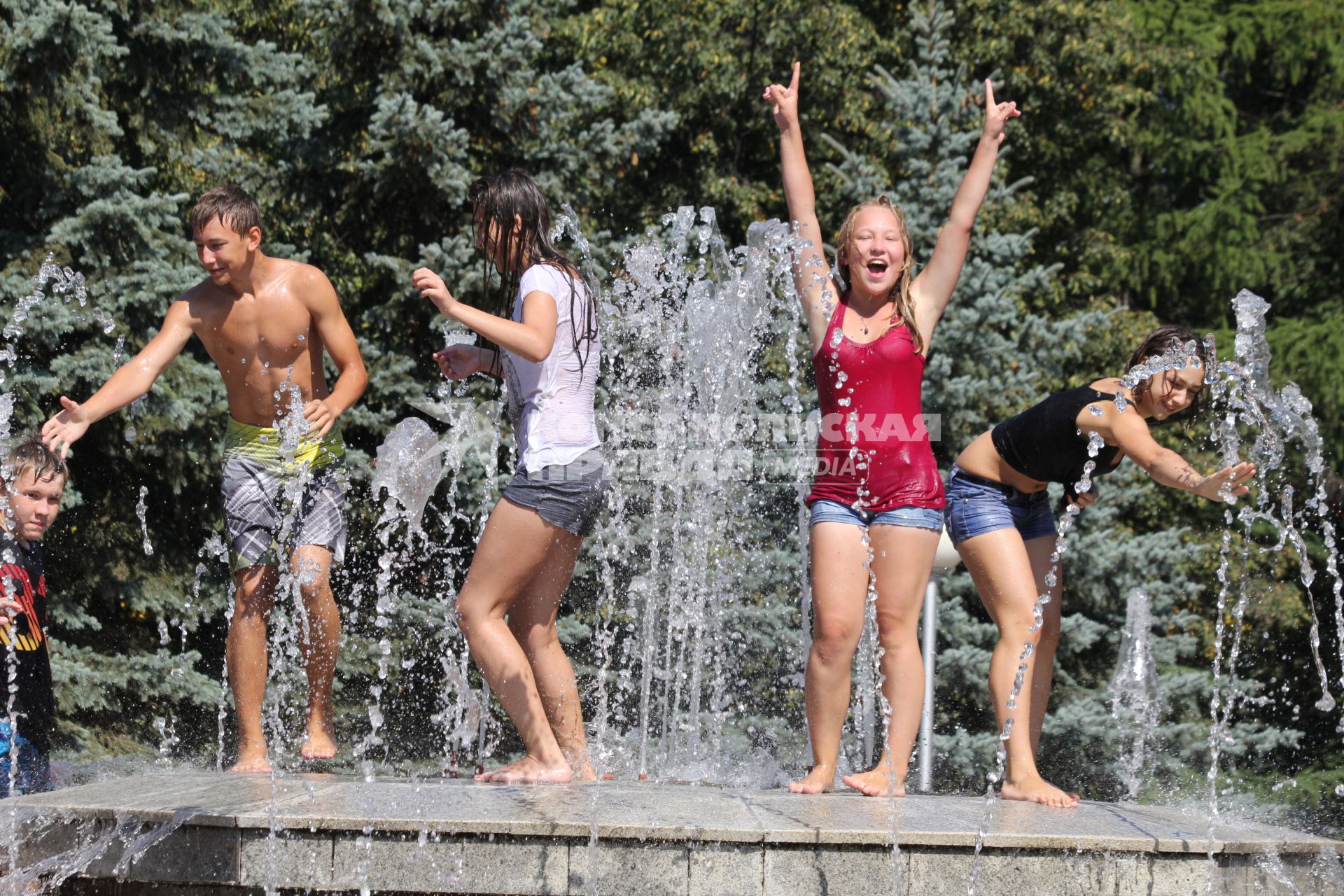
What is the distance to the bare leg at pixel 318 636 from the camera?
14.4ft

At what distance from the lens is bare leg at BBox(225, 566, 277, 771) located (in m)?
4.41

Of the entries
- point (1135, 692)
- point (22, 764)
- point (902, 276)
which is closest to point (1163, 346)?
point (902, 276)

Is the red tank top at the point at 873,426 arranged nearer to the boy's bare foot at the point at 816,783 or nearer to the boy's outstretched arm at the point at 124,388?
the boy's bare foot at the point at 816,783

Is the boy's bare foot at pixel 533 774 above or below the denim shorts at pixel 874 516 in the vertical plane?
below

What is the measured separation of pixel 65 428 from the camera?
403 centimetres

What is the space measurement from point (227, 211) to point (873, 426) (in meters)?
2.14

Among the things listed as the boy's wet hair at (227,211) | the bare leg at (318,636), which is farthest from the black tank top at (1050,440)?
the boy's wet hair at (227,211)

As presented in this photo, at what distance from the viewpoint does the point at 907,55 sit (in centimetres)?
1681

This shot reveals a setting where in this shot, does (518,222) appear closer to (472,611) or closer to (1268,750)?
(472,611)

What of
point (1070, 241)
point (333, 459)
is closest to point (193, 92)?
point (333, 459)

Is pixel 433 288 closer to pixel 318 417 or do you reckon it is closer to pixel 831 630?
pixel 318 417

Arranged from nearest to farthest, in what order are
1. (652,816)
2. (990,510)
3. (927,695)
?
1. (652,816)
2. (990,510)
3. (927,695)

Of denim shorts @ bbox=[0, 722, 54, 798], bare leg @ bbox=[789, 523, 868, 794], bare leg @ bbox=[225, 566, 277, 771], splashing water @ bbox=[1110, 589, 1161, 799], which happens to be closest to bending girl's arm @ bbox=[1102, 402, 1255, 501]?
bare leg @ bbox=[789, 523, 868, 794]

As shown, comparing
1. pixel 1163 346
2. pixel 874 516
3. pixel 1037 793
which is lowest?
pixel 1037 793
